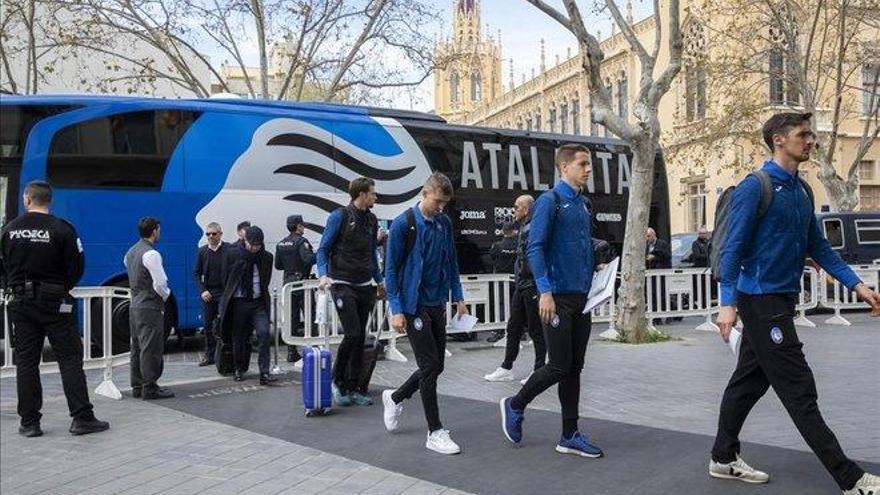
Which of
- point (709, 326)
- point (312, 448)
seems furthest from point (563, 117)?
point (312, 448)

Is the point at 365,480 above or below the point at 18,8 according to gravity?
below

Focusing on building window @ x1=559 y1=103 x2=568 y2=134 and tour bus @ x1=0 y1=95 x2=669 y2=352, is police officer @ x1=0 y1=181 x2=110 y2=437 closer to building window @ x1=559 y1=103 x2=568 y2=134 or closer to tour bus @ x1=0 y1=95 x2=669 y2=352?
tour bus @ x1=0 y1=95 x2=669 y2=352

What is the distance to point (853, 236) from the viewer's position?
62.1ft

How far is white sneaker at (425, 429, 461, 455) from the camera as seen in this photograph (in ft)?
19.5

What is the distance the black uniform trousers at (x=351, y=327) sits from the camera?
762cm

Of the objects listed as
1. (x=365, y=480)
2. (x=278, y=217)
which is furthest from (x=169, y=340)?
(x=365, y=480)

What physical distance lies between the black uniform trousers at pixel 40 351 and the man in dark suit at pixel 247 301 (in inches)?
96.6

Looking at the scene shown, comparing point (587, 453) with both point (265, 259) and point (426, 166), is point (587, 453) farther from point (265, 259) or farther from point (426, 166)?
point (426, 166)

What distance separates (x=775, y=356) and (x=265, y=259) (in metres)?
6.04

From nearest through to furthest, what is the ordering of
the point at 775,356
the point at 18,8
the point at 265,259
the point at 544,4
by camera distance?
the point at 775,356 → the point at 265,259 → the point at 544,4 → the point at 18,8

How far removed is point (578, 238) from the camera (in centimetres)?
583

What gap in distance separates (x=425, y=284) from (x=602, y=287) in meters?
1.25

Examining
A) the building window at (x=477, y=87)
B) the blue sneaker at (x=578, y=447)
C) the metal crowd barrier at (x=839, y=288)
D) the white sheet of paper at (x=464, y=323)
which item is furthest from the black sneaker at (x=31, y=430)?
the building window at (x=477, y=87)

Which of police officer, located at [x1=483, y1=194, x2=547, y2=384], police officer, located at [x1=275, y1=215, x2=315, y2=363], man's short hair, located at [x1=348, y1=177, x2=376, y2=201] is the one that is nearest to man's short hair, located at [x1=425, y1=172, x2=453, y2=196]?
man's short hair, located at [x1=348, y1=177, x2=376, y2=201]
